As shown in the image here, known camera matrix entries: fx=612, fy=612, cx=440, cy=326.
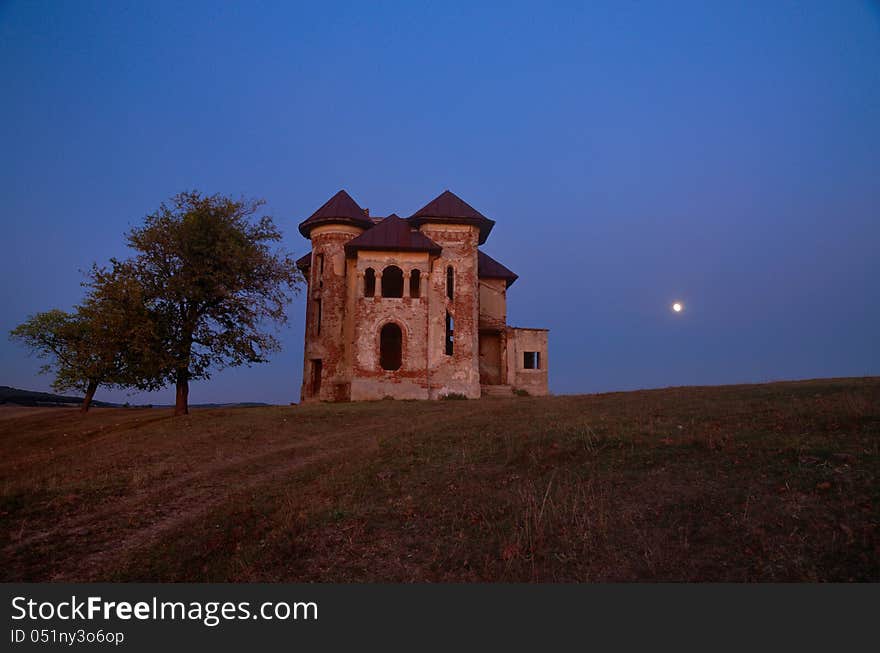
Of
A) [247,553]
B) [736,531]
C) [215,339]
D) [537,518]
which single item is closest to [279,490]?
[247,553]

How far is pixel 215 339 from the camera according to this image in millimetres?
27906

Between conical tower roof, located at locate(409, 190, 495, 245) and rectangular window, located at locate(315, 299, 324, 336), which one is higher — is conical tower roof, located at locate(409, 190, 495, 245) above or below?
above

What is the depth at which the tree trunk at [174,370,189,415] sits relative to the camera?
2766 cm

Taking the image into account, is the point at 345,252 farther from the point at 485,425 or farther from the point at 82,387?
the point at 485,425

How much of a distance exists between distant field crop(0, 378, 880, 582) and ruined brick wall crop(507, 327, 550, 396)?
2310 centimetres

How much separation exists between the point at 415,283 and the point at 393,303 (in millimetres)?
2128

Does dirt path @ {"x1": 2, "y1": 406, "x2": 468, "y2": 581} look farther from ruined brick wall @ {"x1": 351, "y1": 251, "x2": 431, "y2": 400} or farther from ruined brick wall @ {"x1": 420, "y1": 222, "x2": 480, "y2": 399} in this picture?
ruined brick wall @ {"x1": 420, "y1": 222, "x2": 480, "y2": 399}

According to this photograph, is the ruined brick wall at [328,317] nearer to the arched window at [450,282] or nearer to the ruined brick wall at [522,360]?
the arched window at [450,282]

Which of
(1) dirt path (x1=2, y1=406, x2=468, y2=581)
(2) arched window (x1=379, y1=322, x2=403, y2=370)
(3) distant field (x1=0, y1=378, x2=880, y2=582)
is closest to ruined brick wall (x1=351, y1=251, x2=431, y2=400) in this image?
(2) arched window (x1=379, y1=322, x2=403, y2=370)

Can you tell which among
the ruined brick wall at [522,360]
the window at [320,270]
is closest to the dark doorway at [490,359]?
the ruined brick wall at [522,360]

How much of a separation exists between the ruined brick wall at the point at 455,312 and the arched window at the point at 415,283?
1.99 ft

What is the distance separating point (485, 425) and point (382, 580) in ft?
34.4

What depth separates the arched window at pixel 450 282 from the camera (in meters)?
36.6

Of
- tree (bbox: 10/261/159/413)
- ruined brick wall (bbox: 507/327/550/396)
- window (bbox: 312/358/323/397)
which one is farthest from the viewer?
ruined brick wall (bbox: 507/327/550/396)
